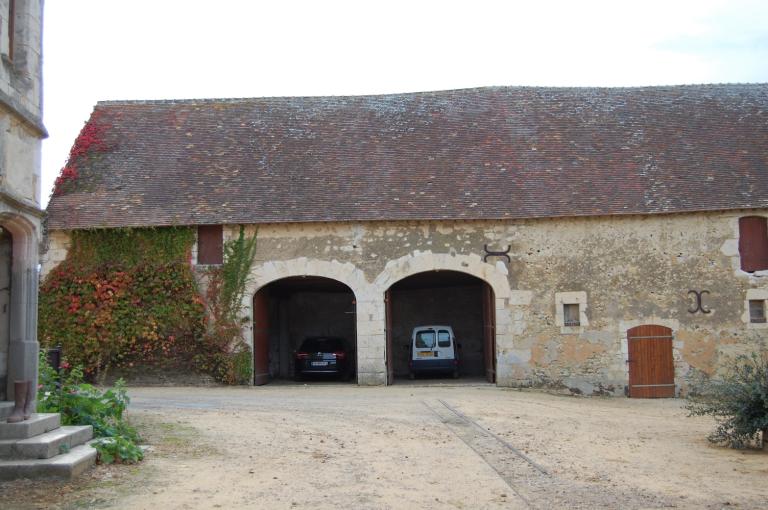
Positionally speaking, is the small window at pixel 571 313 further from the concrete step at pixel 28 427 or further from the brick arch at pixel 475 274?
the concrete step at pixel 28 427

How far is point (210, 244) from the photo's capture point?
1683 cm

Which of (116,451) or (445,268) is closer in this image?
(116,451)

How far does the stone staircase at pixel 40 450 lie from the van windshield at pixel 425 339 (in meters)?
12.3

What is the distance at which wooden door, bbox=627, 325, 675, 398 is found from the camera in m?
16.4

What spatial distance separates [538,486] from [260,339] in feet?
36.1

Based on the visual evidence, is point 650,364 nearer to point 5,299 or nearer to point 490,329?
point 490,329

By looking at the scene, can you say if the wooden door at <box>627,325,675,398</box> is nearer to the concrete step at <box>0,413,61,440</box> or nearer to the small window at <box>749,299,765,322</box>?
the small window at <box>749,299,765,322</box>

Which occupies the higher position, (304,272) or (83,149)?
(83,149)

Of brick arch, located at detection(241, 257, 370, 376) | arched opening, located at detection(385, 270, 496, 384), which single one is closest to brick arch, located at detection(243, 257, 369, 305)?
brick arch, located at detection(241, 257, 370, 376)

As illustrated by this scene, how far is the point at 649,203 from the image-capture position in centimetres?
1645

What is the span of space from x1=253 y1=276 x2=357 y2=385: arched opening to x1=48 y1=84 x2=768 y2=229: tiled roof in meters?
2.49

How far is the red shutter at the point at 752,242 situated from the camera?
16453 mm

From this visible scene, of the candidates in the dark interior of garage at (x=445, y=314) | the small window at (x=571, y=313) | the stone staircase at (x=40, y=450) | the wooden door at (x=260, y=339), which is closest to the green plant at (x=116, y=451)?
the stone staircase at (x=40, y=450)

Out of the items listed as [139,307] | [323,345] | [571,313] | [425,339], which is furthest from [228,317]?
[571,313]
